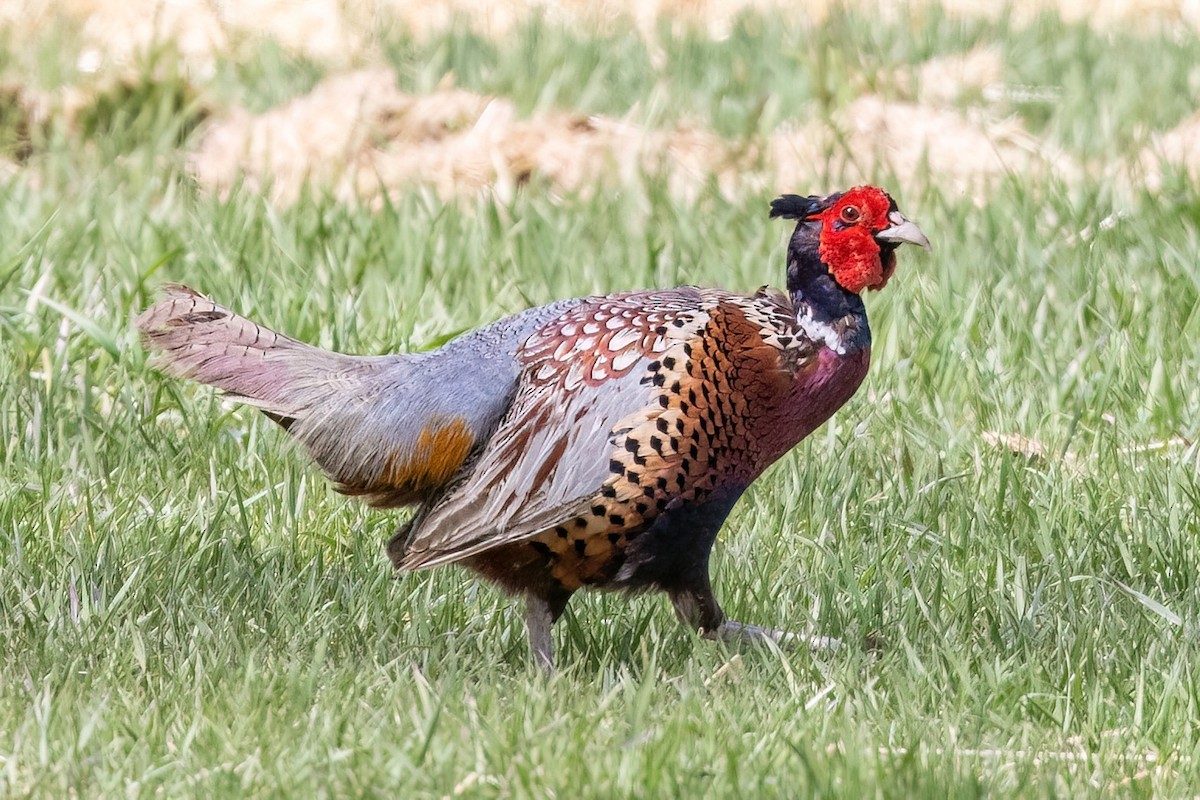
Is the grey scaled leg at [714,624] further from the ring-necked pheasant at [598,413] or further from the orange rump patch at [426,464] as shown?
the orange rump patch at [426,464]

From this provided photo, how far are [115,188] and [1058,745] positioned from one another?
184 inches

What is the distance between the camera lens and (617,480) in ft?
11.9

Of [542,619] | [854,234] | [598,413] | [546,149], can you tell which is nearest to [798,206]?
[854,234]

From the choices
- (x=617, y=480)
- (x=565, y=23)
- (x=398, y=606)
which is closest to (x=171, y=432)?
(x=398, y=606)

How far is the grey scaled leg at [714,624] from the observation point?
384 centimetres

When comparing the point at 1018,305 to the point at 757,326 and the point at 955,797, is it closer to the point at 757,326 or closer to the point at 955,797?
the point at 757,326

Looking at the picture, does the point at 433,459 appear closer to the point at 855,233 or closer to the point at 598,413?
the point at 598,413

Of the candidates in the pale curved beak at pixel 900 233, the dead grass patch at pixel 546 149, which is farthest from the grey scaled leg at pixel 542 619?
the dead grass patch at pixel 546 149

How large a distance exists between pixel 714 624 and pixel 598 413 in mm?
563

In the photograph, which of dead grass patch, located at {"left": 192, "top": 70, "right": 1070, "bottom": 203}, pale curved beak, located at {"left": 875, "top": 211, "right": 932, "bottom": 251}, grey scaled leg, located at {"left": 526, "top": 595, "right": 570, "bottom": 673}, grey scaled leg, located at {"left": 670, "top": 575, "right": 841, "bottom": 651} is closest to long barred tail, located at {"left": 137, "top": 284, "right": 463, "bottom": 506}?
grey scaled leg, located at {"left": 526, "top": 595, "right": 570, "bottom": 673}

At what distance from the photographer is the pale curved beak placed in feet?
12.1

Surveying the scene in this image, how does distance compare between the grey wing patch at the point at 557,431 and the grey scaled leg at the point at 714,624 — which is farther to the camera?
the grey scaled leg at the point at 714,624

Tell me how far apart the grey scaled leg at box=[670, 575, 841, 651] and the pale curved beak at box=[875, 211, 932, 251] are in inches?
31.1

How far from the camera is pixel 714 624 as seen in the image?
3924mm
